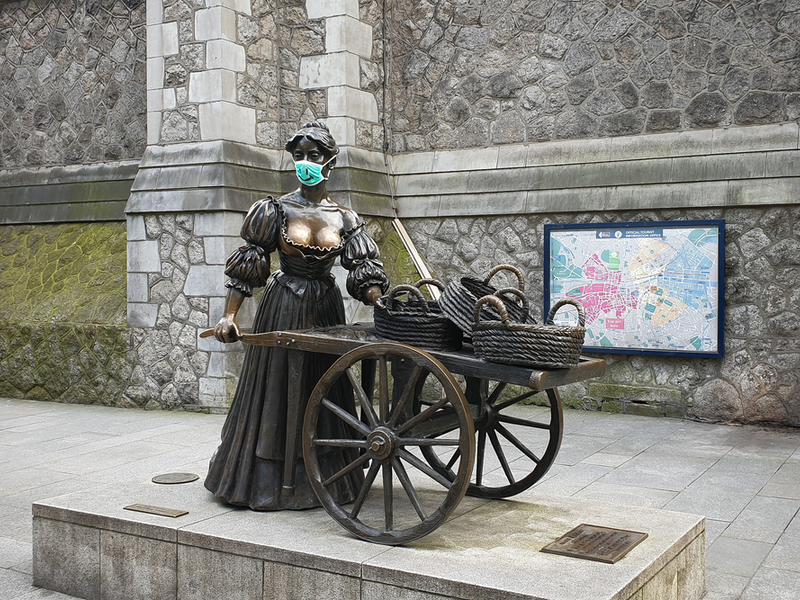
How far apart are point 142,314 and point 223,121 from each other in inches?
81.7

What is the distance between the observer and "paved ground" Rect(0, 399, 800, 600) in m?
4.28

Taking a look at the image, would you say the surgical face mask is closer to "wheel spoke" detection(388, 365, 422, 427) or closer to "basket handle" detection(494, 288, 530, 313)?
"basket handle" detection(494, 288, 530, 313)

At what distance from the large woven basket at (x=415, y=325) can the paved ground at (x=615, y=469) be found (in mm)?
1650

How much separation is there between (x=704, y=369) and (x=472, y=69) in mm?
3759

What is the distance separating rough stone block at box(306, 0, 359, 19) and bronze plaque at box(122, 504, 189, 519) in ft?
19.5

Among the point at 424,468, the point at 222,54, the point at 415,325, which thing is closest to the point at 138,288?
the point at 222,54

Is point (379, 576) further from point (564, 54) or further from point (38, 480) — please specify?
point (564, 54)

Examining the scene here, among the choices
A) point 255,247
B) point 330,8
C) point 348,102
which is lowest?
point 255,247

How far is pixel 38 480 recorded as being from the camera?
586cm

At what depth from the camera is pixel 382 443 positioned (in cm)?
350

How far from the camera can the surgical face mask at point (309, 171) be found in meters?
4.13

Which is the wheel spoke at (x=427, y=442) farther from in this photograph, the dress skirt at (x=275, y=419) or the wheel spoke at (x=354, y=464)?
the dress skirt at (x=275, y=419)

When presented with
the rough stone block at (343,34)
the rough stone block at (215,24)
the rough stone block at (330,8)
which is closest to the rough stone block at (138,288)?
the rough stone block at (215,24)

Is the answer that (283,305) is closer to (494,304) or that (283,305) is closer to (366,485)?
(366,485)
